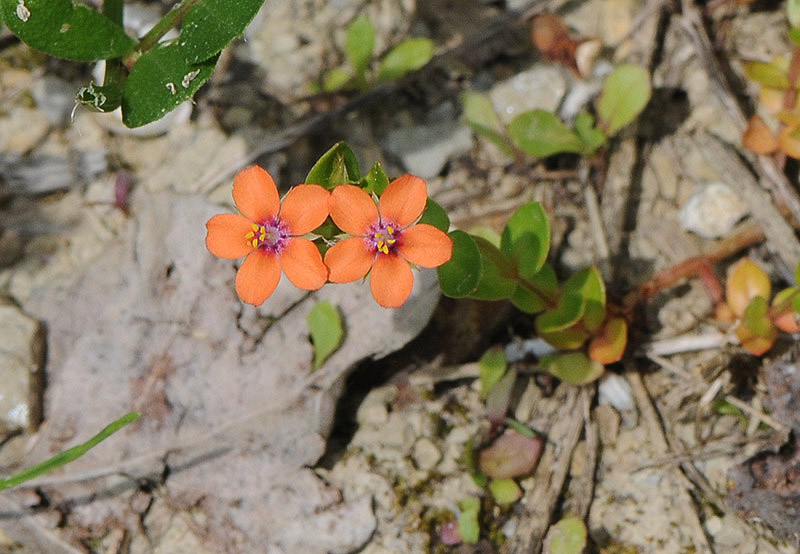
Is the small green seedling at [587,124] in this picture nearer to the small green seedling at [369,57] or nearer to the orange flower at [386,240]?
the small green seedling at [369,57]

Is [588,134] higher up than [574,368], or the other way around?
[588,134]

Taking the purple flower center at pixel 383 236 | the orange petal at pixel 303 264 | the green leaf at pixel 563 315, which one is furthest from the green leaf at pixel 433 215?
the green leaf at pixel 563 315

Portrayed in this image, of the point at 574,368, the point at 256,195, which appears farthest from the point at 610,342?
the point at 256,195

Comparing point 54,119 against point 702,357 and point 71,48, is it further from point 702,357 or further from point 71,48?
point 702,357

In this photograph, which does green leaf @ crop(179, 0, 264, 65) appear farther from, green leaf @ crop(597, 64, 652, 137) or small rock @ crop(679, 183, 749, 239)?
small rock @ crop(679, 183, 749, 239)

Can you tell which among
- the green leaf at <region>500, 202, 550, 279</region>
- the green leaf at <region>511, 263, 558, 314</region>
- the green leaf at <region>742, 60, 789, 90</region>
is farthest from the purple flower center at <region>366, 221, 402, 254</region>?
the green leaf at <region>742, 60, 789, 90</region>

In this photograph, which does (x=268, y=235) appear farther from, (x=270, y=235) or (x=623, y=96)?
(x=623, y=96)

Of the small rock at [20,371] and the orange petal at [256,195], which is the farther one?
the small rock at [20,371]
